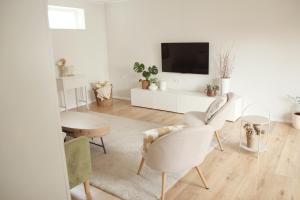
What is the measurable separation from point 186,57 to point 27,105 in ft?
13.9

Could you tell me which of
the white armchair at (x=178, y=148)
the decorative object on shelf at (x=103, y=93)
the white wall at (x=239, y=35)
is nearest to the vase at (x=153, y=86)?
the white wall at (x=239, y=35)

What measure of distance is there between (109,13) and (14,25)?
550 centimetres

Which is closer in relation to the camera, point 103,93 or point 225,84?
point 225,84

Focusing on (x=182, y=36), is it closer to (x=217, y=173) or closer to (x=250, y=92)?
(x=250, y=92)

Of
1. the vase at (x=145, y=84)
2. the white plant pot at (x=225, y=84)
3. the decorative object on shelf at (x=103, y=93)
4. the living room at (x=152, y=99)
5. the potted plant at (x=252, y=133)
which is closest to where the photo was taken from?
the living room at (x=152, y=99)

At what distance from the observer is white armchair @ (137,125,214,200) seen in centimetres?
209

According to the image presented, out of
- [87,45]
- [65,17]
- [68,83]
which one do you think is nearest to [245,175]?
[68,83]

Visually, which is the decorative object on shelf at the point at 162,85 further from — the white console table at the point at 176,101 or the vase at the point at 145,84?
the vase at the point at 145,84

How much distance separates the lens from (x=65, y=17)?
5527 millimetres

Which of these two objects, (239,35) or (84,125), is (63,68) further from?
(239,35)

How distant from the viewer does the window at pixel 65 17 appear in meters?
5.20

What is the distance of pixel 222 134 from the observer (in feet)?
12.8

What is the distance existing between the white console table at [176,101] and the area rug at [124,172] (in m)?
1.24

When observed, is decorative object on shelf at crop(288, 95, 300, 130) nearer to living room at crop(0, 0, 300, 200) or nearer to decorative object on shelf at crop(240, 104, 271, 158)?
living room at crop(0, 0, 300, 200)
